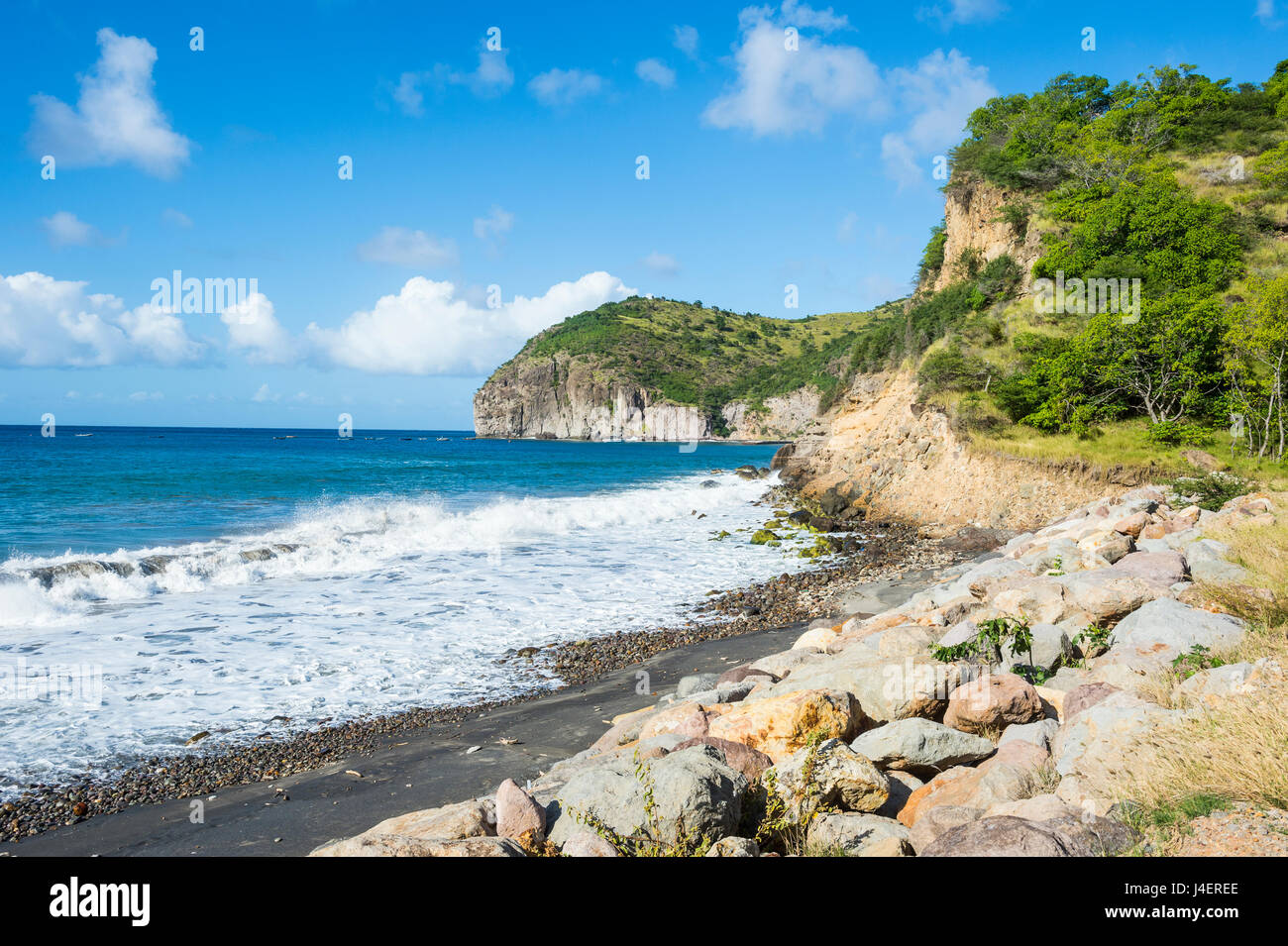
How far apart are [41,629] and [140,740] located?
271 inches

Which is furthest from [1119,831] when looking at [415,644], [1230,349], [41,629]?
[1230,349]

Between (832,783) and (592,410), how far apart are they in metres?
142

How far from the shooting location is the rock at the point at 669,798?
3.99m

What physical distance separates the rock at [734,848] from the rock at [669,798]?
0.15 metres

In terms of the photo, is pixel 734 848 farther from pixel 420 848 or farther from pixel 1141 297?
pixel 1141 297

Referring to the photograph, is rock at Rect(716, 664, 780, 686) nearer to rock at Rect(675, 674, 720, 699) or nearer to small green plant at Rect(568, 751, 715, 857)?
rock at Rect(675, 674, 720, 699)

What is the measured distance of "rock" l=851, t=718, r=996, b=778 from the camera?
17.3 feet

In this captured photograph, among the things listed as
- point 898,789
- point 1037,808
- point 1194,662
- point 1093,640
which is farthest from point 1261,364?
point 1037,808

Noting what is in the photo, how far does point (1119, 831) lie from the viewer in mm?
3383

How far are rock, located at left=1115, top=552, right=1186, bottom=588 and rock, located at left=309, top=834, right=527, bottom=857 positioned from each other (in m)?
7.88

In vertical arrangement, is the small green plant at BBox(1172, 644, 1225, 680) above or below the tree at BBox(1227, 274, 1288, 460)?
below

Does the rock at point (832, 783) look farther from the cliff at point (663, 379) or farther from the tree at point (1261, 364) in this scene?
the cliff at point (663, 379)

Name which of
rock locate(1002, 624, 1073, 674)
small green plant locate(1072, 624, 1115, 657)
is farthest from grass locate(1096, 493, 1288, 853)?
small green plant locate(1072, 624, 1115, 657)
